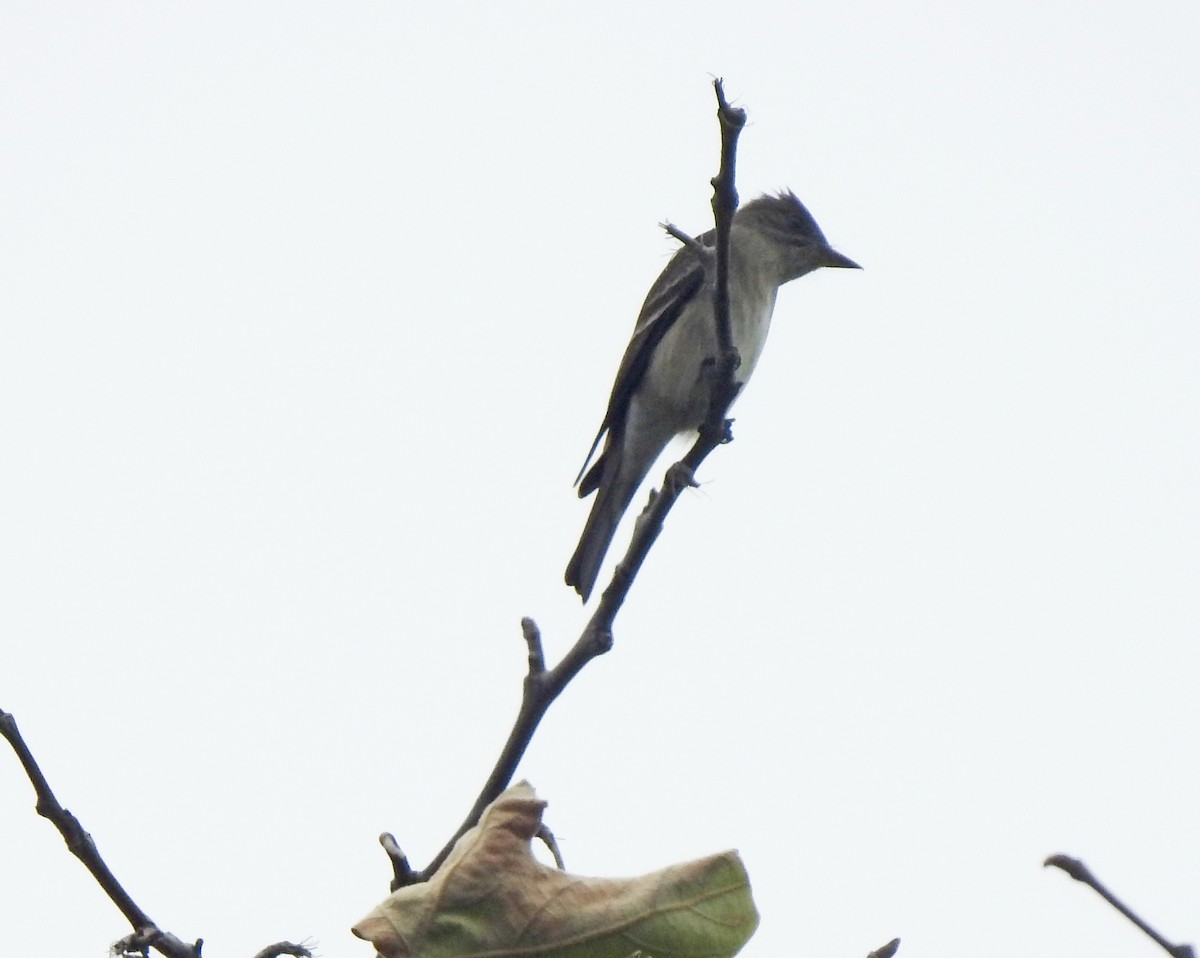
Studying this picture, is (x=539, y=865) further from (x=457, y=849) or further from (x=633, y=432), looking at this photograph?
(x=633, y=432)

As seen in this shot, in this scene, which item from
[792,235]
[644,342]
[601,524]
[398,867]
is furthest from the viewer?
[792,235]

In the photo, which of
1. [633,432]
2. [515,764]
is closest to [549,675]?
[515,764]

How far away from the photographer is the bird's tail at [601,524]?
729cm

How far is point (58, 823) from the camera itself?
193 centimetres

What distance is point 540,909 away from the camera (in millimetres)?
1773

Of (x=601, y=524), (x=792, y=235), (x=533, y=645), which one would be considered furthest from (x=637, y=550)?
(x=792, y=235)

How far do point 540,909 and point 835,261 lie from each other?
25.2ft

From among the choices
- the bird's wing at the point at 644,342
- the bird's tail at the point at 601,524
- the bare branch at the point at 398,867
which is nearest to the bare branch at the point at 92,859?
the bare branch at the point at 398,867

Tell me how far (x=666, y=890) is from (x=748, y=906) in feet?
0.32

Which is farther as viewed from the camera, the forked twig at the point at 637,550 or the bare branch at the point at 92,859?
the forked twig at the point at 637,550

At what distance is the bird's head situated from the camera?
28.9 feet

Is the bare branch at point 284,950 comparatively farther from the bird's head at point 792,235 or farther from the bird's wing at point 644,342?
the bird's head at point 792,235

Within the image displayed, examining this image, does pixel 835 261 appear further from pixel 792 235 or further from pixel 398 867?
pixel 398 867

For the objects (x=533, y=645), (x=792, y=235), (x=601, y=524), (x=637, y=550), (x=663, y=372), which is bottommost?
(x=533, y=645)
